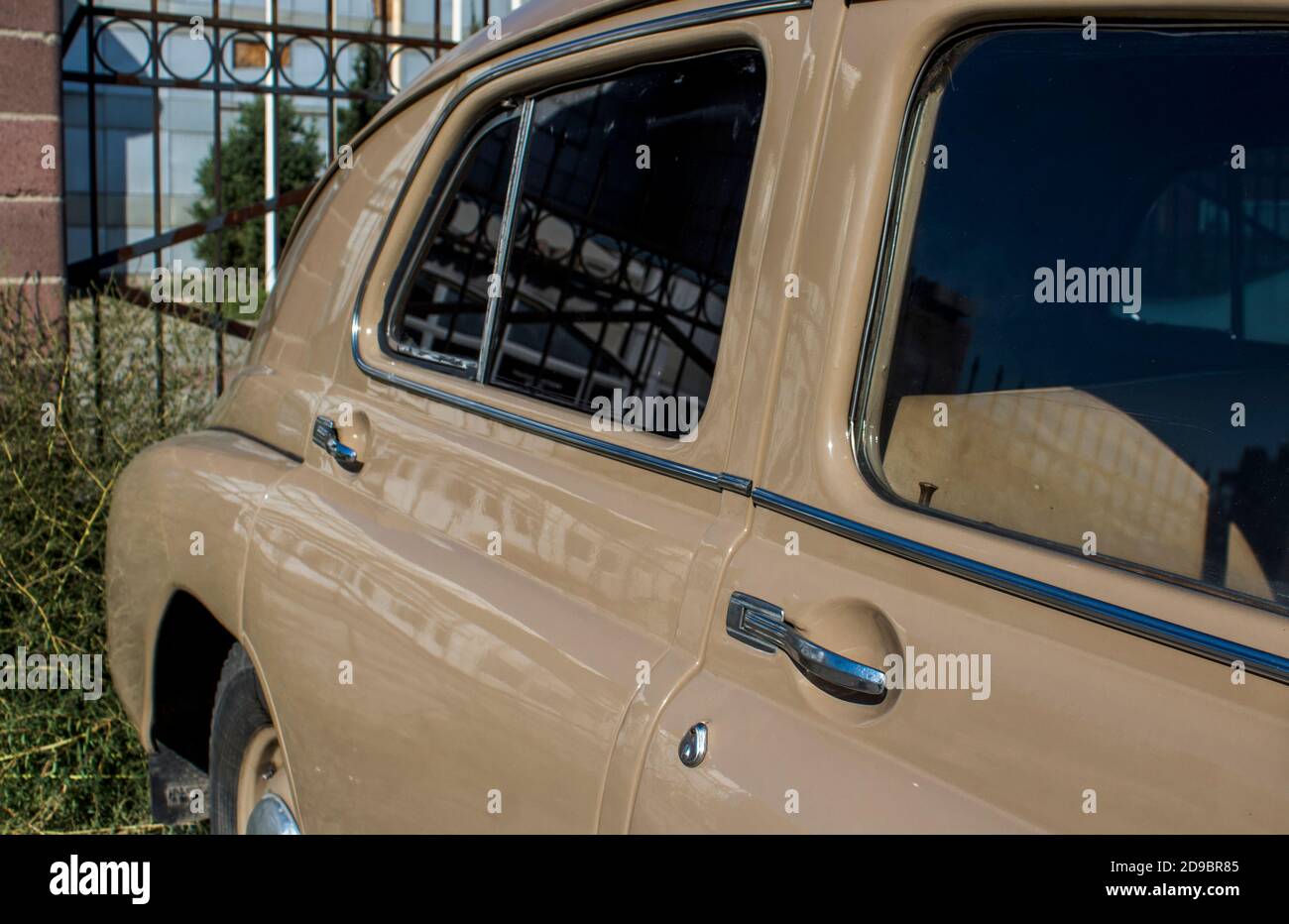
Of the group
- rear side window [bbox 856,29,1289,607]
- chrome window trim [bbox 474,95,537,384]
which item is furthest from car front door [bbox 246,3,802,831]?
rear side window [bbox 856,29,1289,607]

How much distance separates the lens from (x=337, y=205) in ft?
8.70

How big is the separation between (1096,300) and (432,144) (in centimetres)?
143

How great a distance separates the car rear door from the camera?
3.64 feet

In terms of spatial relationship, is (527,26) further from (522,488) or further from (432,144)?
(522,488)

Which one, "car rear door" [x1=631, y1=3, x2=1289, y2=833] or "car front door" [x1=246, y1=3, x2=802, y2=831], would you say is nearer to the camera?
"car rear door" [x1=631, y1=3, x2=1289, y2=833]

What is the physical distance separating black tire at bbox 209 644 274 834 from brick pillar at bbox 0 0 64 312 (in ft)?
8.74

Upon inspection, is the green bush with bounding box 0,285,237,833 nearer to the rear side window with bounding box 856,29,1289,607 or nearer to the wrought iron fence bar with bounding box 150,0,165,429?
the wrought iron fence bar with bounding box 150,0,165,429

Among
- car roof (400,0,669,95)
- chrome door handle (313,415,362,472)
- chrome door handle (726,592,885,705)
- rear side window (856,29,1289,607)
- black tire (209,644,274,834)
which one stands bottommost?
black tire (209,644,274,834)

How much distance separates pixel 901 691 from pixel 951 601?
11cm

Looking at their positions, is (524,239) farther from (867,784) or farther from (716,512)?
(867,784)

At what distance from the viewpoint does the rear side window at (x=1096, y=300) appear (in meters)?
1.21

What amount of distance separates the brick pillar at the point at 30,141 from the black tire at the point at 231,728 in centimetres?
266

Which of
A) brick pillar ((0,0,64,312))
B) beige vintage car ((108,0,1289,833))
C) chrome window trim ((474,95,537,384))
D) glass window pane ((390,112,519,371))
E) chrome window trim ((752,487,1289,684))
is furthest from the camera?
brick pillar ((0,0,64,312))

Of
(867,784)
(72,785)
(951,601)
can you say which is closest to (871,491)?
(951,601)
